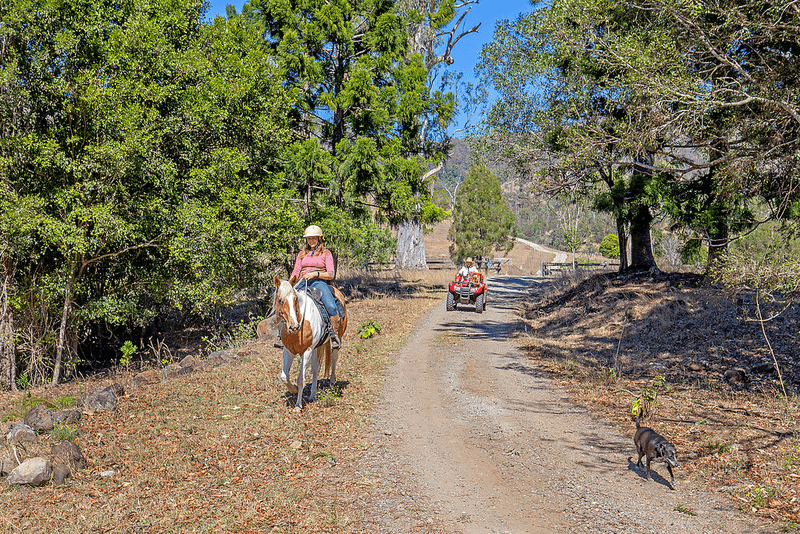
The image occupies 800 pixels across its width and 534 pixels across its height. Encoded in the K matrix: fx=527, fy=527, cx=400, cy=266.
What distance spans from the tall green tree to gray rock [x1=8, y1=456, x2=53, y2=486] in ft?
Answer: 119

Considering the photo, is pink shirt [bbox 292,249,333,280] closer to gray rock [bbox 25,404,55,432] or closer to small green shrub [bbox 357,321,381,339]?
gray rock [bbox 25,404,55,432]

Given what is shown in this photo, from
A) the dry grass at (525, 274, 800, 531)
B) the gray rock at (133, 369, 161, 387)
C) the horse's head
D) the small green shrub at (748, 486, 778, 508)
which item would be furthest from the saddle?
the small green shrub at (748, 486, 778, 508)

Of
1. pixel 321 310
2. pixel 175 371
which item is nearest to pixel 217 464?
pixel 321 310

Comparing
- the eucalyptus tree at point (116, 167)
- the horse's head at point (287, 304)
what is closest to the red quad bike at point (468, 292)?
the eucalyptus tree at point (116, 167)

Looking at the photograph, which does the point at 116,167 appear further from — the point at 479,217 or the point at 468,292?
the point at 479,217

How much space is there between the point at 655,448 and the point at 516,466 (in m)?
1.66

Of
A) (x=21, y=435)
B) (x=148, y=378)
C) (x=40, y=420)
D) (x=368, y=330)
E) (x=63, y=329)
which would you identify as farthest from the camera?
(x=368, y=330)

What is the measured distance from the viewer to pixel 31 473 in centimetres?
623

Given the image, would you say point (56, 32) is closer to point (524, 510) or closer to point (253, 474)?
point (253, 474)

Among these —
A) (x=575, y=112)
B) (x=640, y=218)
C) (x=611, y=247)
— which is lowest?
(x=640, y=218)

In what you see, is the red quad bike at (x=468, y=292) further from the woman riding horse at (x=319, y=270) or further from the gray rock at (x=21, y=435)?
the gray rock at (x=21, y=435)

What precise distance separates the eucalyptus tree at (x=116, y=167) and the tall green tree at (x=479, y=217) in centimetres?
2582

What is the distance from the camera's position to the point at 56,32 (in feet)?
43.9

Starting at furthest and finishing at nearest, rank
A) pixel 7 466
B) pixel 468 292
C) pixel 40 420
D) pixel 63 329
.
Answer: pixel 468 292, pixel 63 329, pixel 40 420, pixel 7 466
